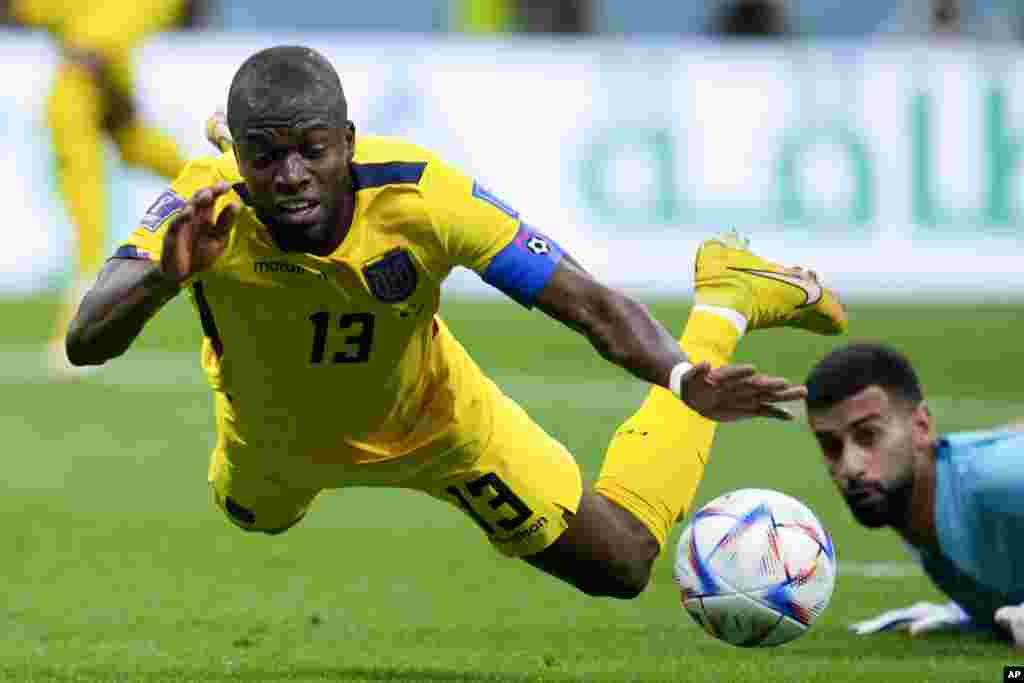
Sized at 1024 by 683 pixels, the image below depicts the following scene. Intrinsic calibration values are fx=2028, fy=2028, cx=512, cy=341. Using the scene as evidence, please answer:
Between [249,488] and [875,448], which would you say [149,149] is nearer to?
[249,488]

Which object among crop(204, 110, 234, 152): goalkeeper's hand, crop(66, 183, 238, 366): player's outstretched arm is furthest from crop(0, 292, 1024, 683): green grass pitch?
crop(204, 110, 234, 152): goalkeeper's hand

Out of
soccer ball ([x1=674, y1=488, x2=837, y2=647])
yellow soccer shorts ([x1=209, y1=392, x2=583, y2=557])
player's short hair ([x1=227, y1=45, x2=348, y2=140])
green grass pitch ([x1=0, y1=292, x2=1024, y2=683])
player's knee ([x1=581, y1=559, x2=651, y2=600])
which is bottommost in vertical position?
green grass pitch ([x1=0, y1=292, x2=1024, y2=683])

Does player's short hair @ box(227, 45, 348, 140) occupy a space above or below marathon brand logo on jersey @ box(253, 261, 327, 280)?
above

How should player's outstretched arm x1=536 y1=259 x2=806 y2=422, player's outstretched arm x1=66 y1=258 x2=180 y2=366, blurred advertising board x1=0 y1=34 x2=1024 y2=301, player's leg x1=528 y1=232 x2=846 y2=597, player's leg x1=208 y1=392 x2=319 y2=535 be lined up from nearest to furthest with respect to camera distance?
player's outstretched arm x1=66 y1=258 x2=180 y2=366 → player's outstretched arm x1=536 y1=259 x2=806 y2=422 → player's leg x1=208 y1=392 x2=319 y2=535 → player's leg x1=528 y1=232 x2=846 y2=597 → blurred advertising board x1=0 y1=34 x2=1024 y2=301

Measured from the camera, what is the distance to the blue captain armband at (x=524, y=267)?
230 inches

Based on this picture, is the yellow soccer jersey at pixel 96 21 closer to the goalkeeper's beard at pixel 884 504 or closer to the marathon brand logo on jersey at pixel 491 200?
the goalkeeper's beard at pixel 884 504

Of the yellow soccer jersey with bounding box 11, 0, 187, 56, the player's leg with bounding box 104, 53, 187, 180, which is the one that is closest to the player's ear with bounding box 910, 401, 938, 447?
the player's leg with bounding box 104, 53, 187, 180

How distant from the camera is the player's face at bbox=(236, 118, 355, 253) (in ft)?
18.4

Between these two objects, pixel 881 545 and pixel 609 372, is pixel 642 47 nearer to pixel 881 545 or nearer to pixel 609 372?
pixel 609 372

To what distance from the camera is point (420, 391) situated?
658 centimetres

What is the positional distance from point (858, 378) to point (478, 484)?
1.48m

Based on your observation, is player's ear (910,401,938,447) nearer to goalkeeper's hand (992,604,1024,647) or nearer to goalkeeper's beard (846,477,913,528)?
goalkeeper's beard (846,477,913,528)

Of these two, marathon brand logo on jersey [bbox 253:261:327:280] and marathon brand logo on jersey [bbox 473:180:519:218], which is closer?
marathon brand logo on jersey [bbox 253:261:327:280]

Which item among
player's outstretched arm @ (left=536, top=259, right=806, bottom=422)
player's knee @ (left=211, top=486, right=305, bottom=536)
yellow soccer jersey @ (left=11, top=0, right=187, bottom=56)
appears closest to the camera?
player's outstretched arm @ (left=536, top=259, right=806, bottom=422)
